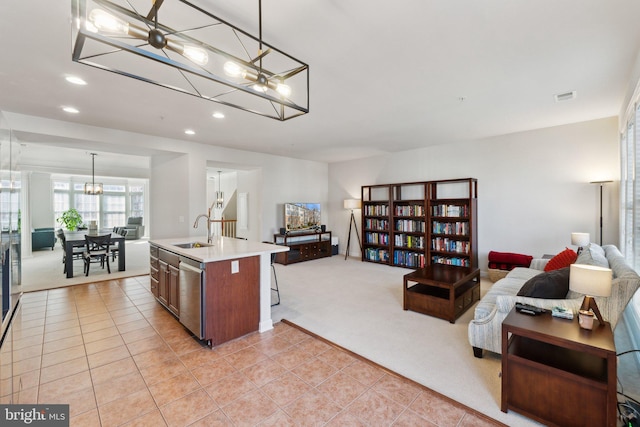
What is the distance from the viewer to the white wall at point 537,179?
4164 millimetres

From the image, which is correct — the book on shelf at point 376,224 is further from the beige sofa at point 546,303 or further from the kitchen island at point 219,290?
the kitchen island at point 219,290

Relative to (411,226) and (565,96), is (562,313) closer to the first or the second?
(565,96)

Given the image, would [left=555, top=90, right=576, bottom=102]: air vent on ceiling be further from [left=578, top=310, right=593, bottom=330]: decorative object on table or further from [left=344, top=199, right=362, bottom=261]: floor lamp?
[left=344, top=199, right=362, bottom=261]: floor lamp

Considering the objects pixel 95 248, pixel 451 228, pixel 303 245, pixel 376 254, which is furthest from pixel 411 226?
pixel 95 248

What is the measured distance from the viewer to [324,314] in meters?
3.54

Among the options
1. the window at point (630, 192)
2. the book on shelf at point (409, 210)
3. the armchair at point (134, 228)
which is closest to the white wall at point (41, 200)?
the armchair at point (134, 228)

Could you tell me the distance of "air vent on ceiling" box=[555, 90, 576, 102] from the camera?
3221mm

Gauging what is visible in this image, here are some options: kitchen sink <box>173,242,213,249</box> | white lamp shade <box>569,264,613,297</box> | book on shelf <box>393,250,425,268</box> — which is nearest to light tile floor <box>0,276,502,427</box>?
kitchen sink <box>173,242,213,249</box>

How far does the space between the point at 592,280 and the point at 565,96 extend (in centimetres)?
271

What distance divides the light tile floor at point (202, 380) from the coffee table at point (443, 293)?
1.38 metres

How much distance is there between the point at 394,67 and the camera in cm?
263

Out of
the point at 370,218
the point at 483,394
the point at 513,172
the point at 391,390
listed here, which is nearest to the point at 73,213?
the point at 370,218

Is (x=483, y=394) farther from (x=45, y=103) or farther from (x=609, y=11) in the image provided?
(x=45, y=103)

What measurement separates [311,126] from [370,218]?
3.19 meters
